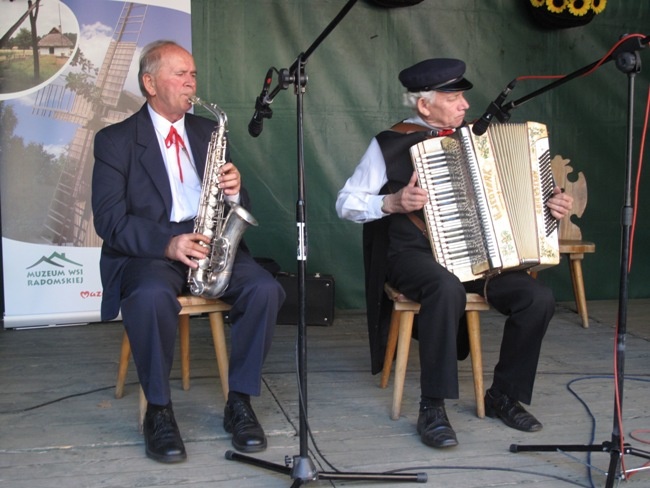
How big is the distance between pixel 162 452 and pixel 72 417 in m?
0.59

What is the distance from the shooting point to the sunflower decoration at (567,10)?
4652 mm

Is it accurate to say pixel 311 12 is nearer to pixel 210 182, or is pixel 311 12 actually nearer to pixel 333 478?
pixel 210 182

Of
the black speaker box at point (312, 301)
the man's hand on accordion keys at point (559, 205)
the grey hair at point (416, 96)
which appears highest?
the grey hair at point (416, 96)

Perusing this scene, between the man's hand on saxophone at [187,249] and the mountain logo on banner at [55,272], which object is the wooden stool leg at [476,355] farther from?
the mountain logo on banner at [55,272]

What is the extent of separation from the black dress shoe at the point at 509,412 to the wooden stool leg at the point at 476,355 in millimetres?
35

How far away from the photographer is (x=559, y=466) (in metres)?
2.54

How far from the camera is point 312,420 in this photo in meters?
2.94

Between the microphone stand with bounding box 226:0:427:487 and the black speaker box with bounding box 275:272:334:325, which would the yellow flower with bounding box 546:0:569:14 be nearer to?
the black speaker box with bounding box 275:272:334:325

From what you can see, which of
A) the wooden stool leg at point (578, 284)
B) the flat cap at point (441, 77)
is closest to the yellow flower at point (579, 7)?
the wooden stool leg at point (578, 284)

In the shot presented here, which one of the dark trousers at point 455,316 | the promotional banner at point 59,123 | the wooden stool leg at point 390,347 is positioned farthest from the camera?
the promotional banner at point 59,123

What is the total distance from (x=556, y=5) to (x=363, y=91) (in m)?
1.17

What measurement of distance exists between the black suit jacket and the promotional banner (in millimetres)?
1321

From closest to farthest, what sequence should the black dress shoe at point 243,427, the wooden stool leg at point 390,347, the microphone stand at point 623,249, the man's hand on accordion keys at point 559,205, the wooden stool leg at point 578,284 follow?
the microphone stand at point 623,249, the black dress shoe at point 243,427, the man's hand on accordion keys at point 559,205, the wooden stool leg at point 390,347, the wooden stool leg at point 578,284

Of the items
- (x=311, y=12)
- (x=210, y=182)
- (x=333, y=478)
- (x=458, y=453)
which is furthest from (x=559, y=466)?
(x=311, y=12)
